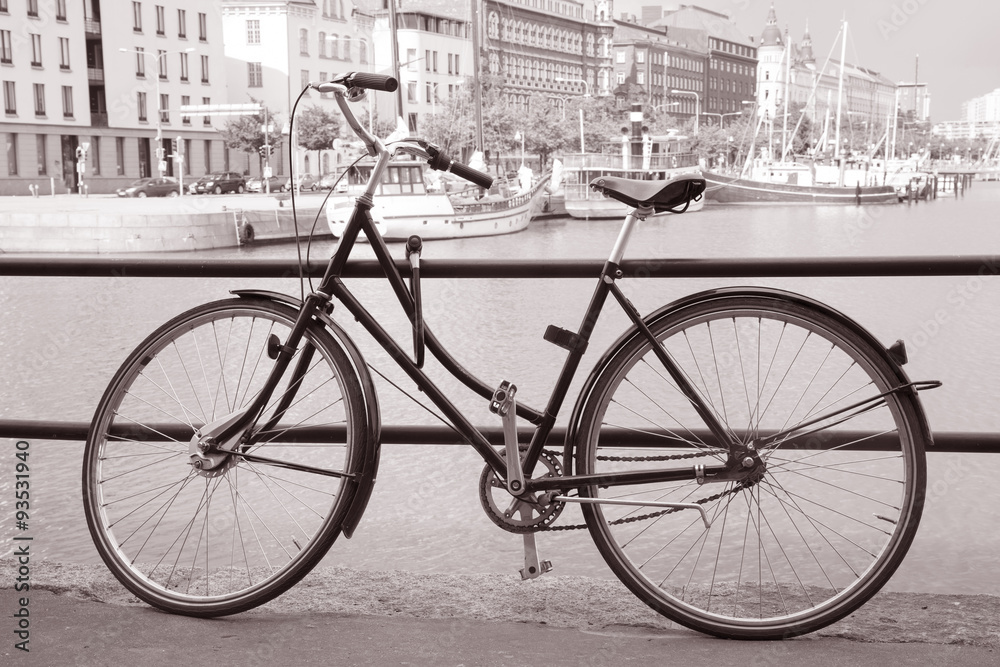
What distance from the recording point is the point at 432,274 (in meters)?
2.49

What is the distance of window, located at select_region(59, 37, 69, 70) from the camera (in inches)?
1859

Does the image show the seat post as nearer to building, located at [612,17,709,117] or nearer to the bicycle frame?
the bicycle frame

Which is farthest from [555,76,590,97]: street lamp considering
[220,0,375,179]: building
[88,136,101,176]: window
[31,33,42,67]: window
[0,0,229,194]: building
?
[31,33,42,67]: window

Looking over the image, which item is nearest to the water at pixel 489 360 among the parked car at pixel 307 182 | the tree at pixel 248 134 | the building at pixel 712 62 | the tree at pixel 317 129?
the parked car at pixel 307 182

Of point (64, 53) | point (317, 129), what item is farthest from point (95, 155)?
point (317, 129)

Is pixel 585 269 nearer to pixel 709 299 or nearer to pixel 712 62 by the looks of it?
pixel 709 299

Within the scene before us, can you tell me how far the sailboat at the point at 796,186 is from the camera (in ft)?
185

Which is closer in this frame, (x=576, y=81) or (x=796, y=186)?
(x=796, y=186)

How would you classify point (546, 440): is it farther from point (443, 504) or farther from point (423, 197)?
point (423, 197)

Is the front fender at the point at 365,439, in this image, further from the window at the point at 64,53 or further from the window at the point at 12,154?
the window at the point at 64,53

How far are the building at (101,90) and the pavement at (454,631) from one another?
4427cm

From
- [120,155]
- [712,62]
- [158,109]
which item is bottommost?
[120,155]

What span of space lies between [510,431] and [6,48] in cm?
4918

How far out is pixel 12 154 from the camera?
149 feet
